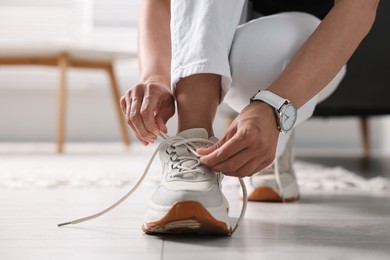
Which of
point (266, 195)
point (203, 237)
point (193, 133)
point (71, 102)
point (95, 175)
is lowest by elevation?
point (71, 102)

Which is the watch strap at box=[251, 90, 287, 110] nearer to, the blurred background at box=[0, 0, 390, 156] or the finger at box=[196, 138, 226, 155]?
the finger at box=[196, 138, 226, 155]

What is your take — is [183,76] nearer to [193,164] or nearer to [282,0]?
[193,164]

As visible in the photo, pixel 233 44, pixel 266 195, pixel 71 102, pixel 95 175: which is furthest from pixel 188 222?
pixel 71 102

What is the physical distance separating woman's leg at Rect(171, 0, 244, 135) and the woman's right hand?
2cm

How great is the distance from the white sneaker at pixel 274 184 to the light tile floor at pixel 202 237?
1.3 inches

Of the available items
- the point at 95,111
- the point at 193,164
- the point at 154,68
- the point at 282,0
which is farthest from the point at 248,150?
the point at 95,111

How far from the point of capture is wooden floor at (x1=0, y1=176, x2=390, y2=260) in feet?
2.47

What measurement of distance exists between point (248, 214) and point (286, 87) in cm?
32

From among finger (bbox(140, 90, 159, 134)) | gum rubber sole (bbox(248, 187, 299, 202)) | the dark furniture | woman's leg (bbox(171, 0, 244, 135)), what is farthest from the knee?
the dark furniture

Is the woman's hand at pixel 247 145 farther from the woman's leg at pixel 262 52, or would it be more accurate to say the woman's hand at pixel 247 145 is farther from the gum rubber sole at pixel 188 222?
the woman's leg at pixel 262 52

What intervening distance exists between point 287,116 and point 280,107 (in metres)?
0.02

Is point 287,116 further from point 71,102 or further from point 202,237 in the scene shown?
point 71,102

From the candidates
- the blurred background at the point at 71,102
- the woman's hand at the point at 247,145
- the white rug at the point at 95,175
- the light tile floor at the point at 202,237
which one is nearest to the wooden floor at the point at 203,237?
the light tile floor at the point at 202,237

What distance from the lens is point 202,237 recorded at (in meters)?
0.84
